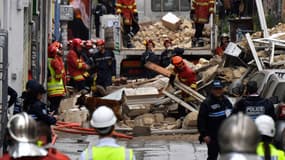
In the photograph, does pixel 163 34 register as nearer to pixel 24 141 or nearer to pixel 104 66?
pixel 104 66

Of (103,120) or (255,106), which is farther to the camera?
(255,106)

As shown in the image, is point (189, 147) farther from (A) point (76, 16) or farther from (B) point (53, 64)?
(A) point (76, 16)

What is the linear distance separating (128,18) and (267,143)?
19.6 metres

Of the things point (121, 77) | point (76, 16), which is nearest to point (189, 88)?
point (121, 77)

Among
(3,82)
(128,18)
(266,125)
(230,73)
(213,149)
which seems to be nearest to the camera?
(266,125)

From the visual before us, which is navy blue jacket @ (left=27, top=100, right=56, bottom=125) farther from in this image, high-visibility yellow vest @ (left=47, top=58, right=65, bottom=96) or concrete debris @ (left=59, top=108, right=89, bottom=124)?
high-visibility yellow vest @ (left=47, top=58, right=65, bottom=96)

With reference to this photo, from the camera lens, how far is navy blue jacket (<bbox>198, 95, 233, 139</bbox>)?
43.0 feet

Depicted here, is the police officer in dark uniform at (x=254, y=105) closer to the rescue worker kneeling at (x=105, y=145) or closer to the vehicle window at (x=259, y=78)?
the rescue worker kneeling at (x=105, y=145)

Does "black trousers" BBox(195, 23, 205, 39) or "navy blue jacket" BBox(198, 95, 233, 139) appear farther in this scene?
"black trousers" BBox(195, 23, 205, 39)

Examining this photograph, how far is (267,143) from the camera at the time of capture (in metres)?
7.76

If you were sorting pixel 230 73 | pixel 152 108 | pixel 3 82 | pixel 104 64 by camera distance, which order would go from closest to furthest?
pixel 3 82
pixel 152 108
pixel 230 73
pixel 104 64

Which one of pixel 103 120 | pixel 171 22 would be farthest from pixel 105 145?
pixel 171 22

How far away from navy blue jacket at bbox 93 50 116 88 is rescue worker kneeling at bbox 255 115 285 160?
17.4 m

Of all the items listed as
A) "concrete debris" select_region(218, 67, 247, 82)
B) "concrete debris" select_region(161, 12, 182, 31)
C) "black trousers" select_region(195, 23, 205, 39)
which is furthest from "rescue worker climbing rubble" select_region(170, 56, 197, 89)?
"concrete debris" select_region(161, 12, 182, 31)
